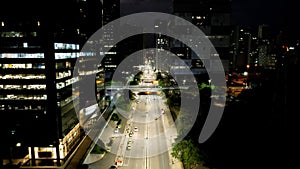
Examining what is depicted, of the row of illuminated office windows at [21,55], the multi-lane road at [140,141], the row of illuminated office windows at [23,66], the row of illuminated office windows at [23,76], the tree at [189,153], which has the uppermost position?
the row of illuminated office windows at [21,55]

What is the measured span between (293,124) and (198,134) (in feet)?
Result: 12.5

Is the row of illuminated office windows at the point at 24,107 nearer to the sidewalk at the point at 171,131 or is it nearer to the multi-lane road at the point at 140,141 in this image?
the multi-lane road at the point at 140,141

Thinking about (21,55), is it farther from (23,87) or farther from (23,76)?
(23,87)

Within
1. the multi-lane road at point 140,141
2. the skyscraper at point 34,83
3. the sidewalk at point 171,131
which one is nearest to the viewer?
the skyscraper at point 34,83

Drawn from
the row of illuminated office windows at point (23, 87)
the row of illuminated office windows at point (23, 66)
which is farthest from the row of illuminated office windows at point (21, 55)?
the row of illuminated office windows at point (23, 87)

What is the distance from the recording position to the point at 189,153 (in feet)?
26.3

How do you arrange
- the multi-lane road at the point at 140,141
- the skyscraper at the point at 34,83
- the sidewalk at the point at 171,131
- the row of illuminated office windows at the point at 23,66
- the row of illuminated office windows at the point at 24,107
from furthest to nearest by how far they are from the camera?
1. the multi-lane road at the point at 140,141
2. the row of illuminated office windows at the point at 24,107
3. the sidewalk at the point at 171,131
4. the row of illuminated office windows at the point at 23,66
5. the skyscraper at the point at 34,83

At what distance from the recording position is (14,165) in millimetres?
8906

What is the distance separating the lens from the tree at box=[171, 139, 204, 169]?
767 cm

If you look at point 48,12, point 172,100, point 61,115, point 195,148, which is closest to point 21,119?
point 61,115

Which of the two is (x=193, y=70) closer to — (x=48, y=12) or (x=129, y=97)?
(x=129, y=97)

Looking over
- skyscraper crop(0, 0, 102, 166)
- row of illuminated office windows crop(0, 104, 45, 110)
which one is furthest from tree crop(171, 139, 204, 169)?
row of illuminated office windows crop(0, 104, 45, 110)

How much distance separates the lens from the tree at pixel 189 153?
7.67m

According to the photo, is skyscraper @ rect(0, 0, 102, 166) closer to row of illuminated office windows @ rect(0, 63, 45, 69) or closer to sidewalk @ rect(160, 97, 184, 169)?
row of illuminated office windows @ rect(0, 63, 45, 69)
